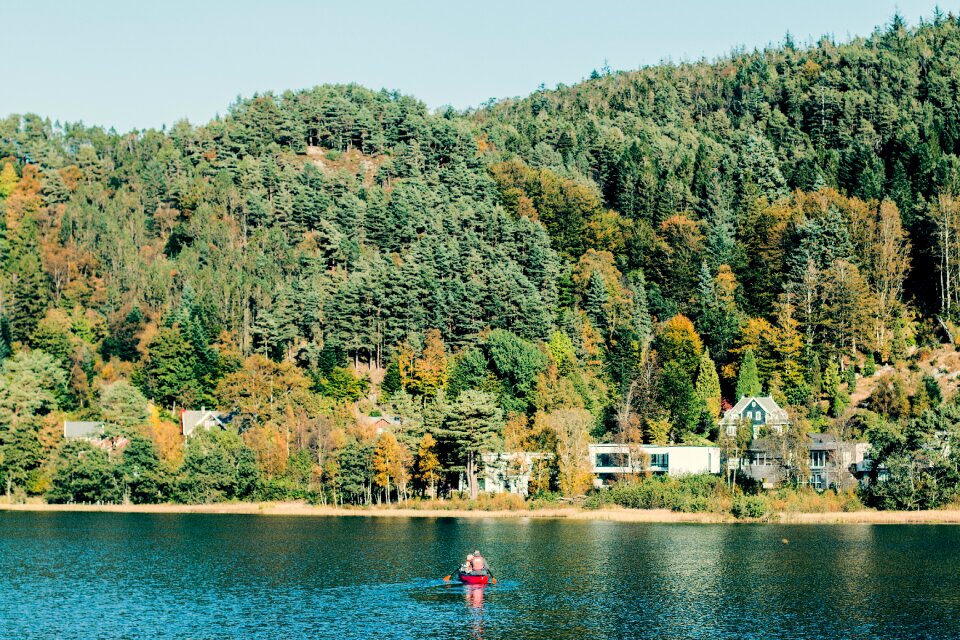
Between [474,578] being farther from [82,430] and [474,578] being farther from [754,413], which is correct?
[82,430]

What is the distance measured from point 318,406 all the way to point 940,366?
3162 inches

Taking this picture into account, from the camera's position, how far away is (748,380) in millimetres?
144000

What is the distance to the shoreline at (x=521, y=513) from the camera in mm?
101500

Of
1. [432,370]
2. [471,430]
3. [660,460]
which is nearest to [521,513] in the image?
[471,430]

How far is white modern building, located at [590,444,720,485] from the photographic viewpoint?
12506cm

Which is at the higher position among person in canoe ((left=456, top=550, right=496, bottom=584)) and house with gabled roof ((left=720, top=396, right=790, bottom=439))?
house with gabled roof ((left=720, top=396, right=790, bottom=439))

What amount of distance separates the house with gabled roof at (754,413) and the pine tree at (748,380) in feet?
4.63

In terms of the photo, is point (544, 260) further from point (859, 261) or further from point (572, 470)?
point (572, 470)

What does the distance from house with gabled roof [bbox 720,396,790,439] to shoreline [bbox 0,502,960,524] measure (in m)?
24.3

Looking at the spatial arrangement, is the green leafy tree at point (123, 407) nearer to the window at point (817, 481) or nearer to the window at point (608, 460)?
the window at point (608, 460)

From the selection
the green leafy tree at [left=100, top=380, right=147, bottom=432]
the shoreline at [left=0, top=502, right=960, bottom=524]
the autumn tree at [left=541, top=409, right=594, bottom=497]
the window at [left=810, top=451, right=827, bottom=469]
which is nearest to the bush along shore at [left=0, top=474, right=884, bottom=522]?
the shoreline at [left=0, top=502, right=960, bottom=524]

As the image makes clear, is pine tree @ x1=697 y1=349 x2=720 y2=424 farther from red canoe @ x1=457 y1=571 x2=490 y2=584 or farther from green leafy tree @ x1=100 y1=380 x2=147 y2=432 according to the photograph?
red canoe @ x1=457 y1=571 x2=490 y2=584

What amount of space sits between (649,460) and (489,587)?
198 ft

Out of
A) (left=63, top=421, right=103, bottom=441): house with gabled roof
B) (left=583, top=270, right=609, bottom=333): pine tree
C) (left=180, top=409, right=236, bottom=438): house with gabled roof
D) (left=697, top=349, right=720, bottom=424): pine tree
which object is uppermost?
(left=583, top=270, right=609, bottom=333): pine tree
